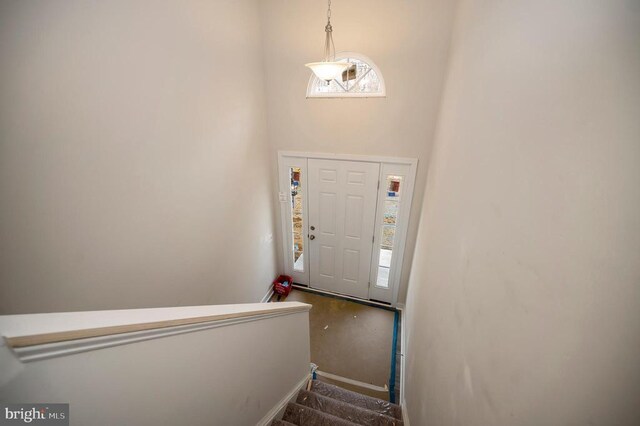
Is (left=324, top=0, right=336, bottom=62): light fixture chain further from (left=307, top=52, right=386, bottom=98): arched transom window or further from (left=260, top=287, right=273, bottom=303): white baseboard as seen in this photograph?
(left=260, top=287, right=273, bottom=303): white baseboard

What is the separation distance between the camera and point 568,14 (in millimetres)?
598

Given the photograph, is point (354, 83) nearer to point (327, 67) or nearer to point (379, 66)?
point (379, 66)

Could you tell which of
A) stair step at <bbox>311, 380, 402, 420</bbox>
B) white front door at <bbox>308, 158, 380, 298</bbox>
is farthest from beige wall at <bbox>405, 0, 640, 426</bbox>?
white front door at <bbox>308, 158, 380, 298</bbox>

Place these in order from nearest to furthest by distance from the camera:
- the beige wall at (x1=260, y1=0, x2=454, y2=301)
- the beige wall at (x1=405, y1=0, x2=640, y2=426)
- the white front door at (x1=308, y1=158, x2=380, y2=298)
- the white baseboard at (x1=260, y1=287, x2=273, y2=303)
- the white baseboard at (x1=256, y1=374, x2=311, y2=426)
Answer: the beige wall at (x1=405, y1=0, x2=640, y2=426) < the white baseboard at (x1=256, y1=374, x2=311, y2=426) < the beige wall at (x1=260, y1=0, x2=454, y2=301) < the white front door at (x1=308, y1=158, x2=380, y2=298) < the white baseboard at (x1=260, y1=287, x2=273, y2=303)

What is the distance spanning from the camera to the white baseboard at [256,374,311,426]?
5.25 ft

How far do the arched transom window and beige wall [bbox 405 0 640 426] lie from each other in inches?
63.4

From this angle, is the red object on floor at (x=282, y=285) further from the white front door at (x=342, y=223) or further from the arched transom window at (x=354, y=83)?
the arched transom window at (x=354, y=83)

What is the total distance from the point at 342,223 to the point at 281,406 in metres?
2.12

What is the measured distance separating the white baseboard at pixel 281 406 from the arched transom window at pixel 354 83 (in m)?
2.86

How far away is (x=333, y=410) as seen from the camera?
2.01 meters

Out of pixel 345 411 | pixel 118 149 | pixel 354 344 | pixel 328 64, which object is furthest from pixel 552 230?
pixel 354 344

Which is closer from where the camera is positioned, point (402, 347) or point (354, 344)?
point (402, 347)

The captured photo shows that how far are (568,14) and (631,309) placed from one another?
67 centimetres

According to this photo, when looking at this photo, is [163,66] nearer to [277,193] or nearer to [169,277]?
[169,277]
